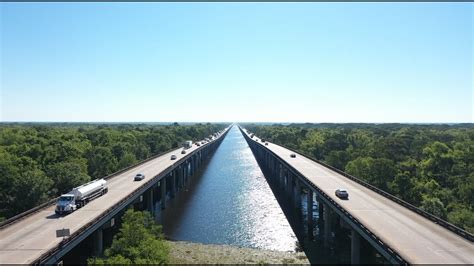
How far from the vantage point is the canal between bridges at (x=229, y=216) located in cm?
5003

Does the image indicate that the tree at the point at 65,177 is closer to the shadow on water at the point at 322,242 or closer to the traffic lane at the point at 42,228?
the traffic lane at the point at 42,228

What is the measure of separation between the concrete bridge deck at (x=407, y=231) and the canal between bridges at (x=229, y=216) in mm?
11348

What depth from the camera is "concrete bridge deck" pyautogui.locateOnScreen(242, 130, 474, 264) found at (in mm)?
26016

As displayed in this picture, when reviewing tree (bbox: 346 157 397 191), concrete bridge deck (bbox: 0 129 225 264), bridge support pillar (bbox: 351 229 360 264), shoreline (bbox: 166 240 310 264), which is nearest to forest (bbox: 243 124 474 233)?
tree (bbox: 346 157 397 191)

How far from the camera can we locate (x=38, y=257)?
25703 millimetres

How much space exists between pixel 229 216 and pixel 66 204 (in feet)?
98.2

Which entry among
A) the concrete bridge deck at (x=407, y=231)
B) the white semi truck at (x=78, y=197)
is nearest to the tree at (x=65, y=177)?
the white semi truck at (x=78, y=197)

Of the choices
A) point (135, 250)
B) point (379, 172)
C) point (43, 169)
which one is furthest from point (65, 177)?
point (379, 172)

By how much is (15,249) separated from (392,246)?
98.5ft

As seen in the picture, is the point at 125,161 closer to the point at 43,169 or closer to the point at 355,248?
the point at 43,169

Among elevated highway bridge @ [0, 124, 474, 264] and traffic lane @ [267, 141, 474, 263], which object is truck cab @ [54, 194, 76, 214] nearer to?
elevated highway bridge @ [0, 124, 474, 264]

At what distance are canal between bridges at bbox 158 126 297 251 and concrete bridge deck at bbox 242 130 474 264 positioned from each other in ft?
37.2

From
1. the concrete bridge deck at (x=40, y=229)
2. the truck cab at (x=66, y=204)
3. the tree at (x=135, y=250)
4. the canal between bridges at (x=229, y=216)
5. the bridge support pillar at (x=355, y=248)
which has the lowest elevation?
the canal between bridges at (x=229, y=216)

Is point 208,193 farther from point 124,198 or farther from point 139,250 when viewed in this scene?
point 139,250
